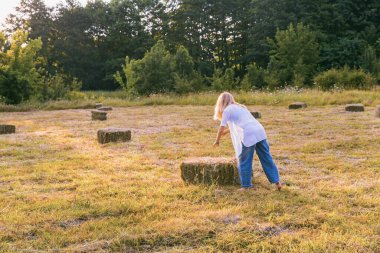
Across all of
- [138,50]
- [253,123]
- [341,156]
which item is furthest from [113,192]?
[138,50]

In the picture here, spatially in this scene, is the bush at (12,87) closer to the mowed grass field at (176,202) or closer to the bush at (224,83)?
the bush at (224,83)

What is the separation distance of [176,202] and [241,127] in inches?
58.4

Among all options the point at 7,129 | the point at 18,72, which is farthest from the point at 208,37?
the point at 7,129

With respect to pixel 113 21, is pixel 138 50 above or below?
below

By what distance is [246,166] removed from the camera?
6039 mm

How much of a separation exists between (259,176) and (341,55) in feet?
147

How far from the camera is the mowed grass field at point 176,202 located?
162 inches

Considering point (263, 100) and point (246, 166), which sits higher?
point (263, 100)

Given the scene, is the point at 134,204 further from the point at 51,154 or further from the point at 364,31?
the point at 364,31

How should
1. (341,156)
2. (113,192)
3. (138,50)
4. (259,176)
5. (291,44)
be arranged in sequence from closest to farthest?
(113,192) < (259,176) < (341,156) < (291,44) < (138,50)

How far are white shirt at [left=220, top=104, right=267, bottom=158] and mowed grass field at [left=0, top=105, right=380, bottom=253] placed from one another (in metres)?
0.69

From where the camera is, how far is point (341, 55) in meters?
47.9

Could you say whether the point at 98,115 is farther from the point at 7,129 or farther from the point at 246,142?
the point at 246,142

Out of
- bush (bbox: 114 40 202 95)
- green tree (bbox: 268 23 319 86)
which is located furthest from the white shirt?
green tree (bbox: 268 23 319 86)
